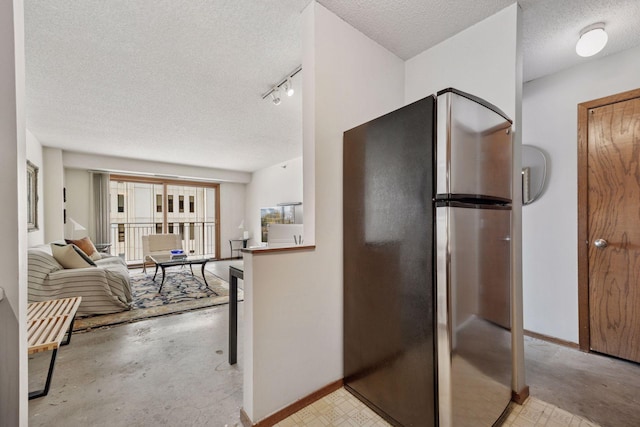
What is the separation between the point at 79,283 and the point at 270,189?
13.7 ft

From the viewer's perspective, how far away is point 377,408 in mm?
1470

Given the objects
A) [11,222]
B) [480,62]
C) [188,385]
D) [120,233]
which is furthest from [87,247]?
[480,62]

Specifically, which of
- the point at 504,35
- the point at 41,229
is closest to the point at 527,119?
the point at 504,35

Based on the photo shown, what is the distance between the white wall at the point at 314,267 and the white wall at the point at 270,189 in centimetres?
380

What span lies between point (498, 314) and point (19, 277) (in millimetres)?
2017

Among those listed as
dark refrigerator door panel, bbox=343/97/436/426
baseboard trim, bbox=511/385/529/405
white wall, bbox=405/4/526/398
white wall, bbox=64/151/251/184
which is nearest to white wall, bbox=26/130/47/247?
white wall, bbox=64/151/251/184

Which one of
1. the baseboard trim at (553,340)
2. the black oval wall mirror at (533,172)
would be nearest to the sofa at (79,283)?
the baseboard trim at (553,340)

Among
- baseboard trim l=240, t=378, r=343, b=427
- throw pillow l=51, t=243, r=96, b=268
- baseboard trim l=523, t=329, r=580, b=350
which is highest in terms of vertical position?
throw pillow l=51, t=243, r=96, b=268

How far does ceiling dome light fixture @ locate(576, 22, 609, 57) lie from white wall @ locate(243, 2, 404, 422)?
1.43m

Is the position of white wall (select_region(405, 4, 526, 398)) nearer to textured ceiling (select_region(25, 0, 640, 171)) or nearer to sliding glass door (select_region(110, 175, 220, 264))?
textured ceiling (select_region(25, 0, 640, 171))

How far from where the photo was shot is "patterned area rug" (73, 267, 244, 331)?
290 cm

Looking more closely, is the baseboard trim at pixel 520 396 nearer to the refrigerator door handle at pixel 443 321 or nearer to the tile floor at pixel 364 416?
the tile floor at pixel 364 416

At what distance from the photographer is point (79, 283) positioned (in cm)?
286

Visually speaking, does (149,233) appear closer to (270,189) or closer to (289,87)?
(270,189)
